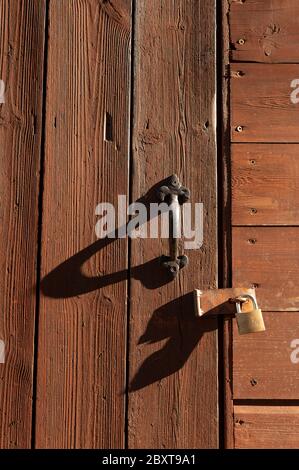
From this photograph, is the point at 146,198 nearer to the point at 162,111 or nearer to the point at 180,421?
the point at 162,111

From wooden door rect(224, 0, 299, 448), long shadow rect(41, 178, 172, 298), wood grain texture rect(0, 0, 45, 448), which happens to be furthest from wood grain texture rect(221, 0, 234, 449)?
wood grain texture rect(0, 0, 45, 448)

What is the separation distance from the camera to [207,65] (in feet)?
4.87

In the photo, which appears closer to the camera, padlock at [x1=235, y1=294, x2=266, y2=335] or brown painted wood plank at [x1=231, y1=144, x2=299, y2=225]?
padlock at [x1=235, y1=294, x2=266, y2=335]

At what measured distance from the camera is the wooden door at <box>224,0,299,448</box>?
4.57ft

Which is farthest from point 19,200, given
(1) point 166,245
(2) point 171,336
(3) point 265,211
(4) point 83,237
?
(3) point 265,211

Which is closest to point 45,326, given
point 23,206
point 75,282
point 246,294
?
point 75,282

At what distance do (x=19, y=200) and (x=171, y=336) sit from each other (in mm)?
496

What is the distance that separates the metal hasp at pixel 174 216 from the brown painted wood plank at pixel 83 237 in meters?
0.10

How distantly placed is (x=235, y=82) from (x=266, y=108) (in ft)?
0.33

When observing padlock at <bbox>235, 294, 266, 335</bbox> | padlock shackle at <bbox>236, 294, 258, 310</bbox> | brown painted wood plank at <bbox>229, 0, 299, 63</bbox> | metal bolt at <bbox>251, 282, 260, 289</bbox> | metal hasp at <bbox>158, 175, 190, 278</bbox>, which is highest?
brown painted wood plank at <bbox>229, 0, 299, 63</bbox>

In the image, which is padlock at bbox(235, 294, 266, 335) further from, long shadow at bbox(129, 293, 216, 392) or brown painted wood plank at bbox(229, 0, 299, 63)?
brown painted wood plank at bbox(229, 0, 299, 63)

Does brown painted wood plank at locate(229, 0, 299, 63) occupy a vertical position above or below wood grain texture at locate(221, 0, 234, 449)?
above

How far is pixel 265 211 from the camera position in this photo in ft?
4.72

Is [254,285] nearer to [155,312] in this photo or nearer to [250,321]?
[250,321]
